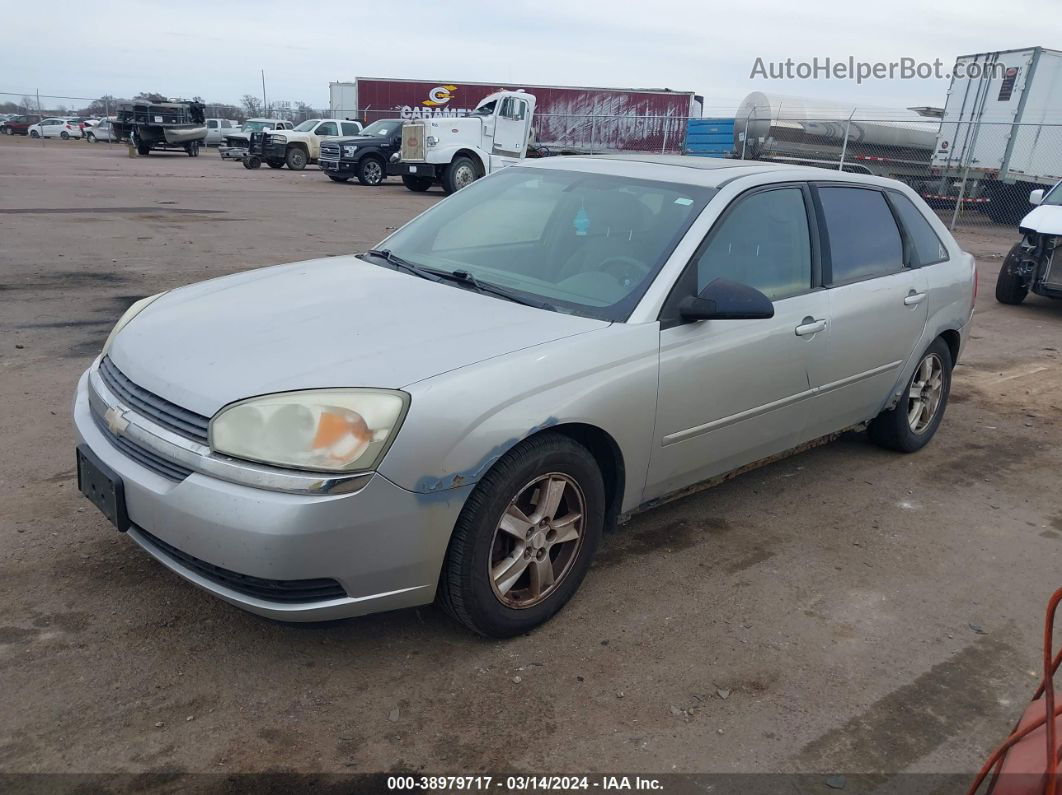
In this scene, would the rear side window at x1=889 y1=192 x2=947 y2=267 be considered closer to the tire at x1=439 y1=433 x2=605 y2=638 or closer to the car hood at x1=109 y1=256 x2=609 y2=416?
the car hood at x1=109 y1=256 x2=609 y2=416

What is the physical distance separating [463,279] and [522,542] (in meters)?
1.18

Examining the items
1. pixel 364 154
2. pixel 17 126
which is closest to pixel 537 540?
pixel 364 154

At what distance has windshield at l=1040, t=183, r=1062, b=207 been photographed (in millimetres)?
10069

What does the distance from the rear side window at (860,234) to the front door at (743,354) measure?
0.20m

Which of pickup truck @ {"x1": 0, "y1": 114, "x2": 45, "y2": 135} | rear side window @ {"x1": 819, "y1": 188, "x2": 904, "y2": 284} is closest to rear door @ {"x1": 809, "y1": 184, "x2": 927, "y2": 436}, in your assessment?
rear side window @ {"x1": 819, "y1": 188, "x2": 904, "y2": 284}

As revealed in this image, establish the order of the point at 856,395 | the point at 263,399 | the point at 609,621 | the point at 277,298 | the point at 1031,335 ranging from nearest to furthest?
the point at 263,399 < the point at 609,621 < the point at 277,298 < the point at 856,395 < the point at 1031,335

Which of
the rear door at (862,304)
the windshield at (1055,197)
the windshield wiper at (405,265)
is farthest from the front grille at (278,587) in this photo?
the windshield at (1055,197)

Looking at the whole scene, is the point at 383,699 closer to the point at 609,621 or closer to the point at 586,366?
the point at 609,621

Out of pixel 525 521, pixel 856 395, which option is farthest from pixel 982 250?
pixel 525 521

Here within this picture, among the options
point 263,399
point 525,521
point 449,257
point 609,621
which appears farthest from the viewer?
point 449,257

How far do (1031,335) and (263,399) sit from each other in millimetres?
8666

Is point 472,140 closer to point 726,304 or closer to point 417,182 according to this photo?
point 417,182

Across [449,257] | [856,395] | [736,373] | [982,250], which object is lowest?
[982,250]

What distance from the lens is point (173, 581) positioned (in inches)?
127
